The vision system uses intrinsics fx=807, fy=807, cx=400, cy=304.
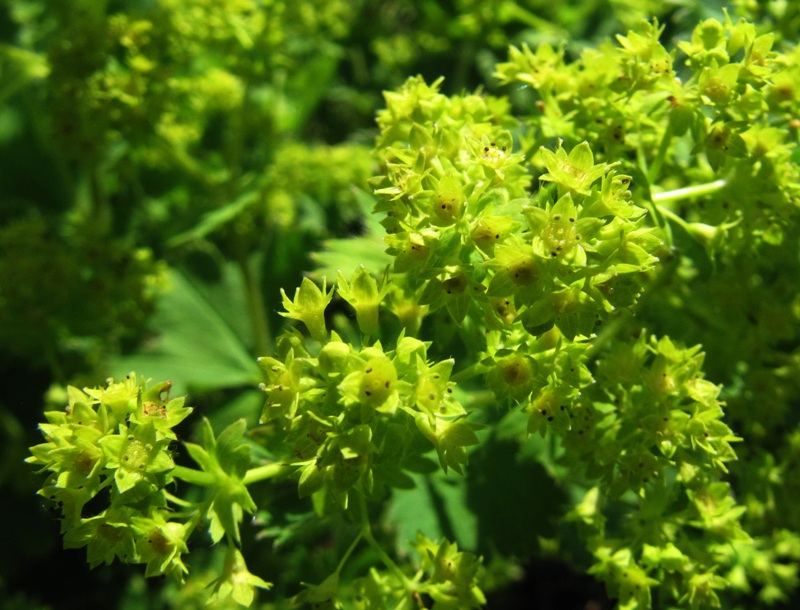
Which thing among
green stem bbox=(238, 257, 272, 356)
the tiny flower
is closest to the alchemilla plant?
the tiny flower

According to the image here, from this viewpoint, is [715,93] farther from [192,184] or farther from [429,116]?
[192,184]

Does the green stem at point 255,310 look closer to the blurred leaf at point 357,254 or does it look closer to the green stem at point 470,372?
the blurred leaf at point 357,254

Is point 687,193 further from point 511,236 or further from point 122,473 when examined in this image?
point 122,473

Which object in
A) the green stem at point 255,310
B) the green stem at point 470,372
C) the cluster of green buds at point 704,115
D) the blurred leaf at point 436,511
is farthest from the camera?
the green stem at point 255,310

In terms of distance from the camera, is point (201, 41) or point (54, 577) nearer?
point (201, 41)

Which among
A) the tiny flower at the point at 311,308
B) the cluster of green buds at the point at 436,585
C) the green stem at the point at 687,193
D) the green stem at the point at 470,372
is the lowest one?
the cluster of green buds at the point at 436,585

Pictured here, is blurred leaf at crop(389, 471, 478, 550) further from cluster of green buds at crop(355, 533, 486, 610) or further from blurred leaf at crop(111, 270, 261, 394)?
blurred leaf at crop(111, 270, 261, 394)

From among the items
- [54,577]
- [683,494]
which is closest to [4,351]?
[54,577]

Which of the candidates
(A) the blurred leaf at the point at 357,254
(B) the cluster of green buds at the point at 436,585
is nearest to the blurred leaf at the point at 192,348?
(A) the blurred leaf at the point at 357,254
